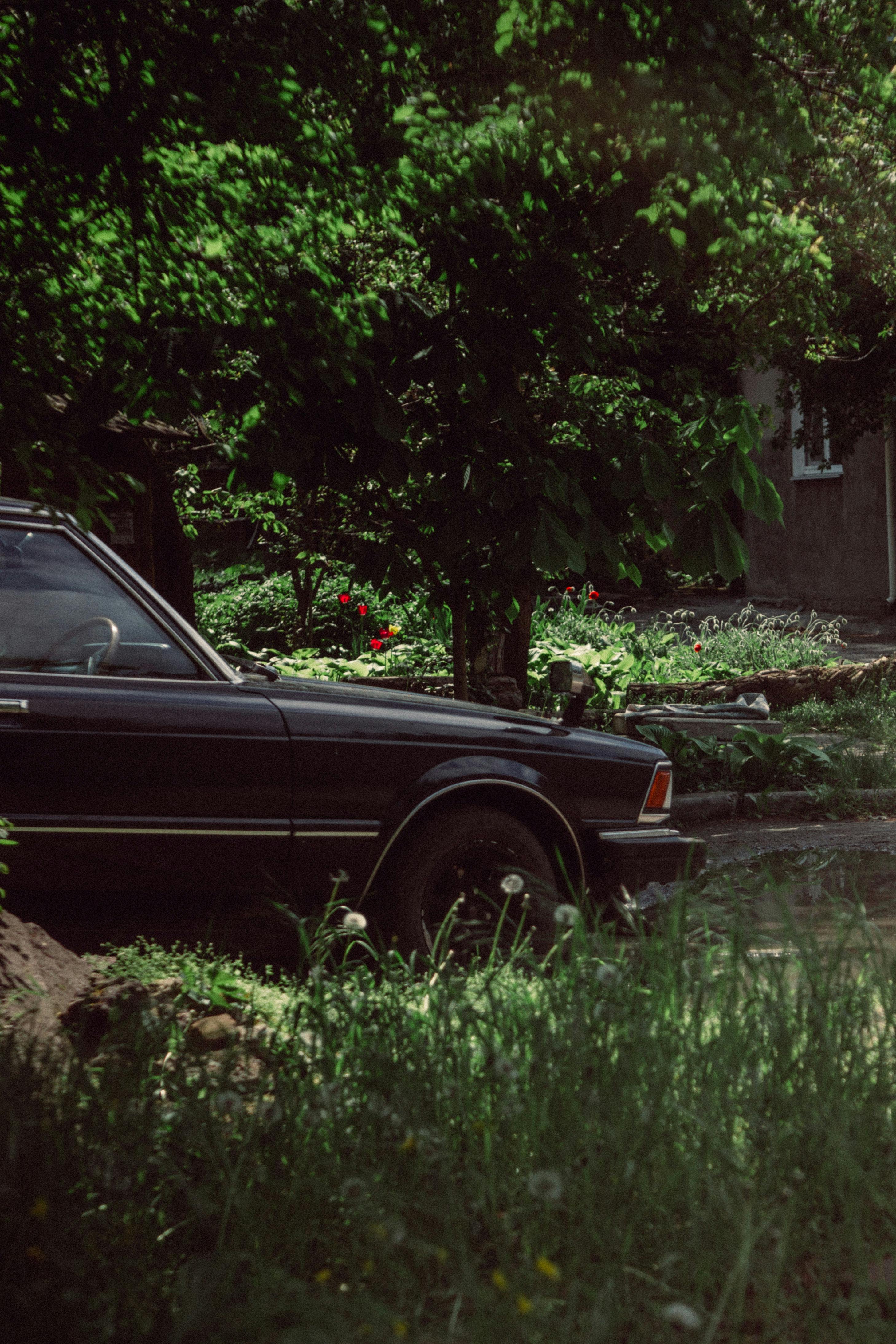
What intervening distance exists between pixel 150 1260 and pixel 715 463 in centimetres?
517

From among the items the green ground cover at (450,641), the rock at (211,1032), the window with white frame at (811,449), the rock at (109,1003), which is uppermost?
the window with white frame at (811,449)

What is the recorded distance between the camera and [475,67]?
578cm

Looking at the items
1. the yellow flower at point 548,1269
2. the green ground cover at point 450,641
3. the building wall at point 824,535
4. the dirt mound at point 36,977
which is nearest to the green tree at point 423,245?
the dirt mound at point 36,977

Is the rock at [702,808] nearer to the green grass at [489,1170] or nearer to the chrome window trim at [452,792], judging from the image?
the chrome window trim at [452,792]

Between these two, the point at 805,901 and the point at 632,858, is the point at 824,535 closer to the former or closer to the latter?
the point at 805,901

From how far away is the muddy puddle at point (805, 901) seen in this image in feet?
10.8

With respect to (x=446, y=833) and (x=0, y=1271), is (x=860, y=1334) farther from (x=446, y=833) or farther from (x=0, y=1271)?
(x=446, y=833)

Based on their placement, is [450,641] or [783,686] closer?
[783,686]

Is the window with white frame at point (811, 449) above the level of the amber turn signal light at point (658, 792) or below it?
above

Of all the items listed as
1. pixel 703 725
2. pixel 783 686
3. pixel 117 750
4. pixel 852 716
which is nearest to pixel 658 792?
pixel 117 750

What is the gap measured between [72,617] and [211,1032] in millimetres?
1673

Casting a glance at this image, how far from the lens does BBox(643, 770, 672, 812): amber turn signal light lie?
17.0 ft

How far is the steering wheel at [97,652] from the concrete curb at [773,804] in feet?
15.7

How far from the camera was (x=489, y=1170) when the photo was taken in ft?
8.23
